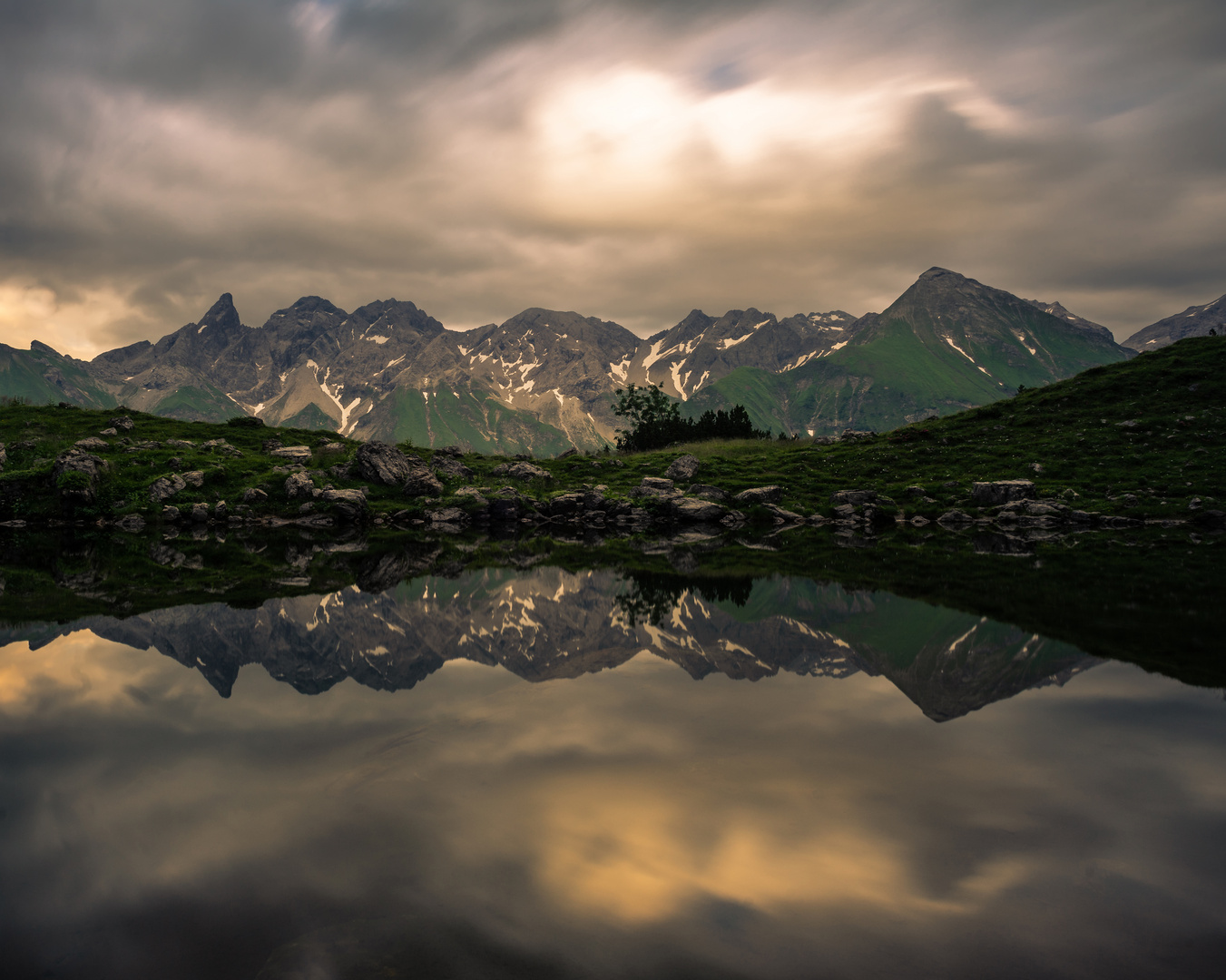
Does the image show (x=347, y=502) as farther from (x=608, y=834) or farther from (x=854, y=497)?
(x=608, y=834)

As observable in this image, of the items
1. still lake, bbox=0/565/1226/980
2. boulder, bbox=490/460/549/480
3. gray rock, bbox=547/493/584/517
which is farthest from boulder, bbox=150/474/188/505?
still lake, bbox=0/565/1226/980

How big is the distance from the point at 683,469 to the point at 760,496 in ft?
45.6

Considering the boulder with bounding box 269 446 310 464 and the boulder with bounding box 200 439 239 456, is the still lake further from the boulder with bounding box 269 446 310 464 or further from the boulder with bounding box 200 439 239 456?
the boulder with bounding box 200 439 239 456

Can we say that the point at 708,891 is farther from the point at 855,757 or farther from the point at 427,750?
the point at 427,750

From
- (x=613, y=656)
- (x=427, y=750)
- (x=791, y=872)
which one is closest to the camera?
(x=791, y=872)

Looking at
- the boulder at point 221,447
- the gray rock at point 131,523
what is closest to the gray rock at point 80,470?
the gray rock at point 131,523

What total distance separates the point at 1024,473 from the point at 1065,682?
60.4 meters

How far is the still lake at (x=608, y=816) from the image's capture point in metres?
6.11

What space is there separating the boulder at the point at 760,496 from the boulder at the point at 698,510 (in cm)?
334

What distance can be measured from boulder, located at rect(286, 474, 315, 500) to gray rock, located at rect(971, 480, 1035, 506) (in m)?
64.1

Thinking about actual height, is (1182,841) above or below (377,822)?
below

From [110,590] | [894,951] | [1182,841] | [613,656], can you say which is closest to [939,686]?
[1182,841]

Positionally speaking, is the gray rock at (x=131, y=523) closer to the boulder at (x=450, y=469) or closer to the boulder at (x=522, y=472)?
the boulder at (x=450, y=469)

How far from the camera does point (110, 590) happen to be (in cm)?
2564
